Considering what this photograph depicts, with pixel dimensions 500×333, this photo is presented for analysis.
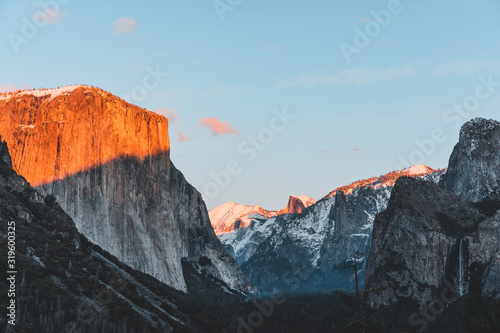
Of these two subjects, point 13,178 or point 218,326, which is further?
point 218,326

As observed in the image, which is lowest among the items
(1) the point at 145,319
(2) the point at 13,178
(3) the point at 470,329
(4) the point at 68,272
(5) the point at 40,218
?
(3) the point at 470,329

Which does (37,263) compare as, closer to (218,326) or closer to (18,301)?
(18,301)

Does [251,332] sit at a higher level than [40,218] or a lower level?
lower

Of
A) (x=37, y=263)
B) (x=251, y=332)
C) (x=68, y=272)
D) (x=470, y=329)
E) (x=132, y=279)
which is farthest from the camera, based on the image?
(x=251, y=332)

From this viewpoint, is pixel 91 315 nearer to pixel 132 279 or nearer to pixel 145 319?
pixel 145 319

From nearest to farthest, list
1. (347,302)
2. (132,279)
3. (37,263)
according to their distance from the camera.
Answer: (347,302) → (37,263) → (132,279)

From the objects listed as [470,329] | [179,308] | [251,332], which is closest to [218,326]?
[179,308]

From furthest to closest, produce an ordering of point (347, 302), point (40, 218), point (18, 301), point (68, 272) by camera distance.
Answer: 1. point (40, 218)
2. point (68, 272)
3. point (18, 301)
4. point (347, 302)

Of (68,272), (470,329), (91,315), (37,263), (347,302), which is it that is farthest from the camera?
Answer: (68,272)

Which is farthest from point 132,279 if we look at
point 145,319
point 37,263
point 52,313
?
point 52,313
